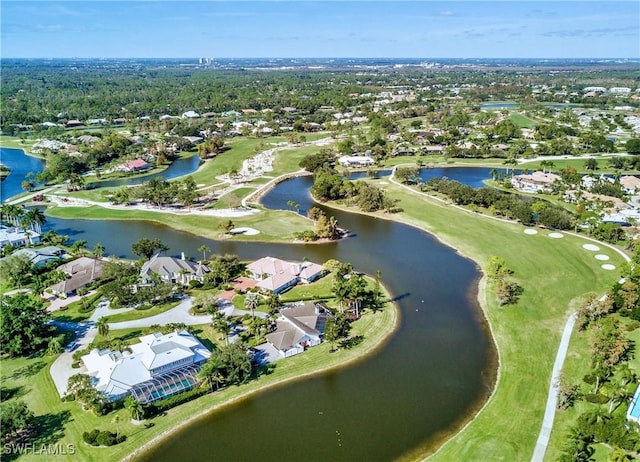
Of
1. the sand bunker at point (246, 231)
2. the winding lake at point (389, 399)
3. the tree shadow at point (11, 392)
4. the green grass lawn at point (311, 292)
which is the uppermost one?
the sand bunker at point (246, 231)

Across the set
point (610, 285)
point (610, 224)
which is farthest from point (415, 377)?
point (610, 224)

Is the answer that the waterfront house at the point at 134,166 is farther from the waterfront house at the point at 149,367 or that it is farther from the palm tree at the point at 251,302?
the waterfront house at the point at 149,367

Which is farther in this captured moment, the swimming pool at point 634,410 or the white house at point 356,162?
the white house at point 356,162

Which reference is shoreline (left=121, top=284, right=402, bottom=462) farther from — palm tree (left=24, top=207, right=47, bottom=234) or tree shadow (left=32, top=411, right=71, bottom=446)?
palm tree (left=24, top=207, right=47, bottom=234)

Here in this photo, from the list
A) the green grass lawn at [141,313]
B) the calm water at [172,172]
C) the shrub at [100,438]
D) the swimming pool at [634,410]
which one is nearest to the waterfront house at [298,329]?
the green grass lawn at [141,313]

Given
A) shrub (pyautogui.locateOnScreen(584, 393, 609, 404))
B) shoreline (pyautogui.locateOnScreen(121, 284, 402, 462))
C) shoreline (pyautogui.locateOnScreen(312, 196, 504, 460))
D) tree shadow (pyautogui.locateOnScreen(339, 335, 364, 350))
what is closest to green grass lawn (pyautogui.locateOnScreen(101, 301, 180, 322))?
shoreline (pyautogui.locateOnScreen(121, 284, 402, 462))

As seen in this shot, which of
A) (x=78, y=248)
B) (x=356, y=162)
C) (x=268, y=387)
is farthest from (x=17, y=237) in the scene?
(x=356, y=162)

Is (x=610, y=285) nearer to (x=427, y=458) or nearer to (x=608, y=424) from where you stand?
(x=608, y=424)
